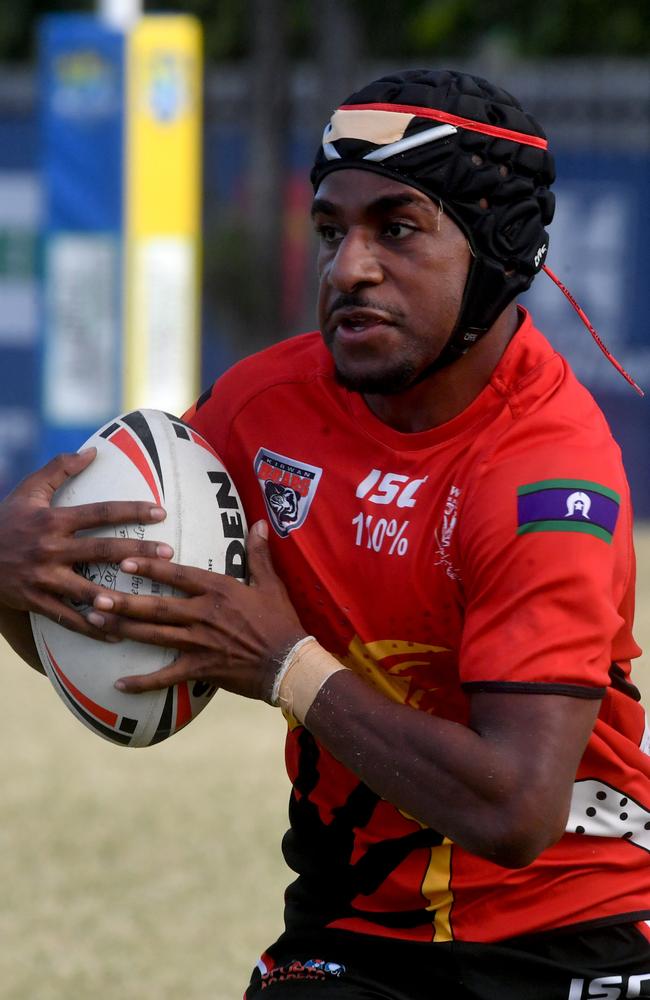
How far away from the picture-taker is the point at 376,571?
122 inches

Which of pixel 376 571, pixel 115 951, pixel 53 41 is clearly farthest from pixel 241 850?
pixel 53 41

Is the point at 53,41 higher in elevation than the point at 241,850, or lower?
higher

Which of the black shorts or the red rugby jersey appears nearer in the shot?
the red rugby jersey

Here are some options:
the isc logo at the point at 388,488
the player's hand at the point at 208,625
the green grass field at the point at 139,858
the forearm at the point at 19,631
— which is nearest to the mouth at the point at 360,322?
the isc logo at the point at 388,488

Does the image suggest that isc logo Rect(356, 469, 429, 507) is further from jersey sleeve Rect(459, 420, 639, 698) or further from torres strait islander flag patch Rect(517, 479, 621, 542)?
torres strait islander flag patch Rect(517, 479, 621, 542)

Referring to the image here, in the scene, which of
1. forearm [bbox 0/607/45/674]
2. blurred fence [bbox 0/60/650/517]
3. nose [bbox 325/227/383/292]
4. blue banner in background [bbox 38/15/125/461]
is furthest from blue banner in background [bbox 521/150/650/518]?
nose [bbox 325/227/383/292]

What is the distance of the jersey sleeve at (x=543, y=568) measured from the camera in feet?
9.02

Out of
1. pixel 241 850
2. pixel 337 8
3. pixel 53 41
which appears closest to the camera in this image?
pixel 241 850

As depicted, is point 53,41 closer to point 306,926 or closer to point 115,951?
point 115,951

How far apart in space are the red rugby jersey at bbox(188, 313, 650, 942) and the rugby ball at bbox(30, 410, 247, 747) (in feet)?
0.45

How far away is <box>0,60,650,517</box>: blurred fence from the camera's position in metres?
14.4

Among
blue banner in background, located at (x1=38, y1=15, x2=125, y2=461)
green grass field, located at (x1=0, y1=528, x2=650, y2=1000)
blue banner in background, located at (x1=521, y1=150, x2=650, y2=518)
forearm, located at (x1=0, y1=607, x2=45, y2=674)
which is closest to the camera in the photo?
forearm, located at (x1=0, y1=607, x2=45, y2=674)

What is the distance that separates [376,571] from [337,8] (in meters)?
14.5

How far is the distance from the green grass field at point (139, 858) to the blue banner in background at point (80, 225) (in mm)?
5015
